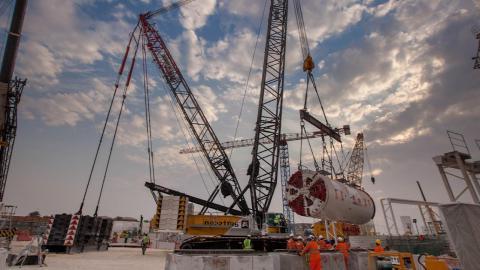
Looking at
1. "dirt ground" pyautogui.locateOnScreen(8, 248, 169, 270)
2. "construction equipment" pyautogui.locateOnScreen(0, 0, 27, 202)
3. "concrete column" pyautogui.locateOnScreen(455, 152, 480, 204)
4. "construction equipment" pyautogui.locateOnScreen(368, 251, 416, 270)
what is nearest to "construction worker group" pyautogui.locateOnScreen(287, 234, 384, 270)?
"construction equipment" pyautogui.locateOnScreen(368, 251, 416, 270)

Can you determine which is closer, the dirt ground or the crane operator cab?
the dirt ground

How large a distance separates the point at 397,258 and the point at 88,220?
20836mm

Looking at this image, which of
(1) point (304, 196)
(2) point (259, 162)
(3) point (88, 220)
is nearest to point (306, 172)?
(1) point (304, 196)

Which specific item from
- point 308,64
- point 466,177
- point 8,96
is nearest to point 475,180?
point 466,177

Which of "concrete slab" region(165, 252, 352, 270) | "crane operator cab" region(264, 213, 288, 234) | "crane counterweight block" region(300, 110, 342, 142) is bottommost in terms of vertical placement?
"concrete slab" region(165, 252, 352, 270)

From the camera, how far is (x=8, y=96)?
20156 millimetres

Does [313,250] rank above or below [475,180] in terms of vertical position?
below

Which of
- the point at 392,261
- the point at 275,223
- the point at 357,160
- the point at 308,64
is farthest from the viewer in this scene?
the point at 357,160

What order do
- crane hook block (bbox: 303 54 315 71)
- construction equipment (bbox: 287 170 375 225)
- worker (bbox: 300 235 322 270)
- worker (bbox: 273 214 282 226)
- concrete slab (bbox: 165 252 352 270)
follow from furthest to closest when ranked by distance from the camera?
crane hook block (bbox: 303 54 315 71) < worker (bbox: 273 214 282 226) < construction equipment (bbox: 287 170 375 225) < worker (bbox: 300 235 322 270) < concrete slab (bbox: 165 252 352 270)

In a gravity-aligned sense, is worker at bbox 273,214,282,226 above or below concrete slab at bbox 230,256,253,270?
above

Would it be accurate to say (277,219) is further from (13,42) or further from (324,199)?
(13,42)

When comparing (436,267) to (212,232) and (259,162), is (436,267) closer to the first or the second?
(212,232)

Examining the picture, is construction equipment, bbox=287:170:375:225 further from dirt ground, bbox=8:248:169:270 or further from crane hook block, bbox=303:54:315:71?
crane hook block, bbox=303:54:315:71

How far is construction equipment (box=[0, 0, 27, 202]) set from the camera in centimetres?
1995
